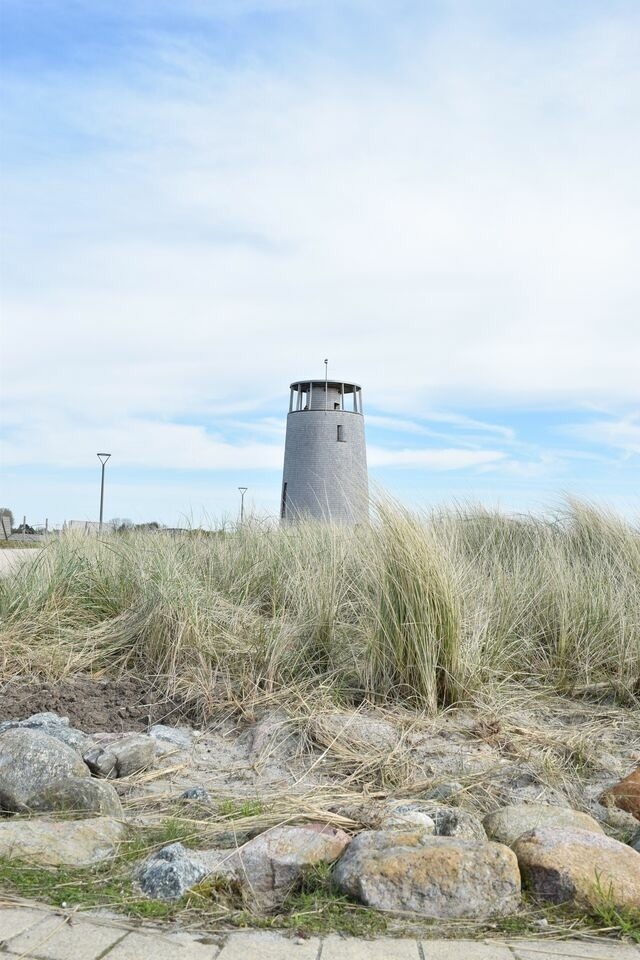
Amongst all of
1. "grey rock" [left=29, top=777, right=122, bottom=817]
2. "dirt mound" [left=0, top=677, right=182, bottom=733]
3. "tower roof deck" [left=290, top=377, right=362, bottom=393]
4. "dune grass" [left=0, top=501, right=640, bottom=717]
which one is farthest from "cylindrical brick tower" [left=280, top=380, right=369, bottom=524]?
"grey rock" [left=29, top=777, right=122, bottom=817]

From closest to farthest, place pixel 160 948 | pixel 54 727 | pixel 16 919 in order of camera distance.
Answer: pixel 160 948
pixel 16 919
pixel 54 727

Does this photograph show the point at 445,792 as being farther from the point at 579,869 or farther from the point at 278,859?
the point at 278,859

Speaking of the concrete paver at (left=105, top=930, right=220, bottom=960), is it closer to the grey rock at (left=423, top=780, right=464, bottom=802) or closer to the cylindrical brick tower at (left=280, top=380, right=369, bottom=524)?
the grey rock at (left=423, top=780, right=464, bottom=802)

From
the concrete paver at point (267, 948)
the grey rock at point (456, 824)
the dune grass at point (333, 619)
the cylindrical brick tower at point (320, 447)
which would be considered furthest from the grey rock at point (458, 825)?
the cylindrical brick tower at point (320, 447)

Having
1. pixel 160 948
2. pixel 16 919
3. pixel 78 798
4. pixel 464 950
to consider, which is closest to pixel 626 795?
pixel 464 950

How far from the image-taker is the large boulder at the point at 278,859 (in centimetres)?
224

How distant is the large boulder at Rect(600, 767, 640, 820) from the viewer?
2943mm

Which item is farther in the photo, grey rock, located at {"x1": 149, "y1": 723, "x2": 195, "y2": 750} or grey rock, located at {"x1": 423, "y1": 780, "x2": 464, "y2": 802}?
grey rock, located at {"x1": 149, "y1": 723, "x2": 195, "y2": 750}

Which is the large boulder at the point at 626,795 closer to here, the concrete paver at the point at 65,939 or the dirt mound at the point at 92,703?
the concrete paver at the point at 65,939

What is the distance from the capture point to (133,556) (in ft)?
18.6

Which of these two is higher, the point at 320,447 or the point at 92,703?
the point at 320,447

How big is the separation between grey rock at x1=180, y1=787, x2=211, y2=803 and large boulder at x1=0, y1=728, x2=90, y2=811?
1.37ft

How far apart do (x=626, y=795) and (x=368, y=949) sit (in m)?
1.43

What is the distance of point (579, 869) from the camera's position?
7.29 feet
